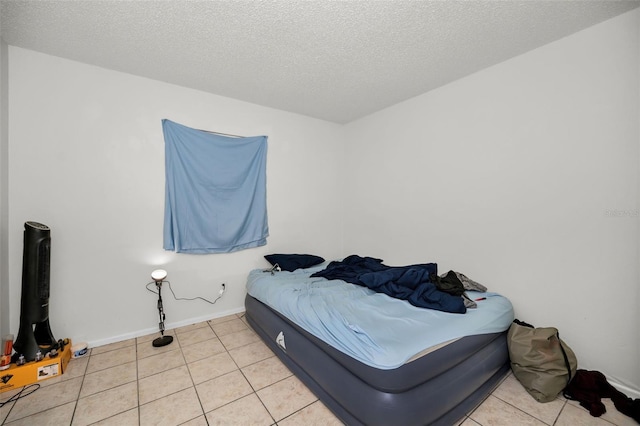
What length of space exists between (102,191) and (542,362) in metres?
3.72

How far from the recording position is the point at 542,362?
5.64 ft

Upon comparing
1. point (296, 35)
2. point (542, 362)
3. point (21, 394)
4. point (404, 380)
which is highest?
point (296, 35)

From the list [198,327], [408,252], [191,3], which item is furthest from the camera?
[408,252]

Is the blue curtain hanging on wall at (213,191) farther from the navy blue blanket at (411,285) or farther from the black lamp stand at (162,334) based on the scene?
the navy blue blanket at (411,285)

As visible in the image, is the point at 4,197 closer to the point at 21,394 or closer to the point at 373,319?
the point at 21,394

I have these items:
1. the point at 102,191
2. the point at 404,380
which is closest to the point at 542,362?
the point at 404,380

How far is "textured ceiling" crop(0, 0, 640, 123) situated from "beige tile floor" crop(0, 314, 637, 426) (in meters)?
2.53

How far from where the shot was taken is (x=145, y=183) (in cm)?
256

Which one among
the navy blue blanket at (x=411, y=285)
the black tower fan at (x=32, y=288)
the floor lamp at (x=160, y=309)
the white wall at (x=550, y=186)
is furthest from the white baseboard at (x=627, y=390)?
the black tower fan at (x=32, y=288)

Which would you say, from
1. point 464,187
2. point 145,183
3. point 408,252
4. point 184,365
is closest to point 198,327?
point 184,365

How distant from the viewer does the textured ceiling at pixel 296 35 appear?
1.66 meters

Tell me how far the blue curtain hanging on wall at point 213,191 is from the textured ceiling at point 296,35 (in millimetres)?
646

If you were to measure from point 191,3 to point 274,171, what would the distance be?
194cm

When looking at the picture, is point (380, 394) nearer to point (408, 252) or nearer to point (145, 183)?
point (408, 252)
